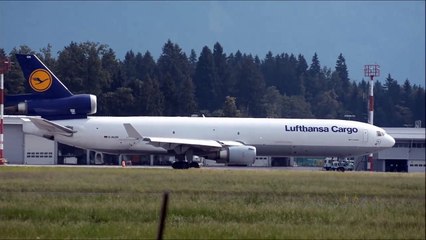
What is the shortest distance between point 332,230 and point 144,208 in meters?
4.87

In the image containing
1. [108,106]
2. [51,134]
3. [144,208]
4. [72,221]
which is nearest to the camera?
[72,221]

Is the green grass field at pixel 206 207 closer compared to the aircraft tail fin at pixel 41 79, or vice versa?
the green grass field at pixel 206 207

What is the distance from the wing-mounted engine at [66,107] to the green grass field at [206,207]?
69.8 ft

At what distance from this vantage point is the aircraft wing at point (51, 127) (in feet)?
149

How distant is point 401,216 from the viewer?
59.1ft

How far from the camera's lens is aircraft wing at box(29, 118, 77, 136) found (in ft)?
149

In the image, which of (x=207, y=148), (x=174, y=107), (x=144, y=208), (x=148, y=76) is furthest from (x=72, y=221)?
(x=148, y=76)

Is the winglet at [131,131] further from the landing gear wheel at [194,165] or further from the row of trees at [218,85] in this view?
the row of trees at [218,85]

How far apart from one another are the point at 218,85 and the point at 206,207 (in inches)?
1869

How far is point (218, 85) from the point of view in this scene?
66.8 metres

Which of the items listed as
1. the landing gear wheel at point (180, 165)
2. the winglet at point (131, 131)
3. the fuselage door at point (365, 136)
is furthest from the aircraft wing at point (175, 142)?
the fuselage door at point (365, 136)

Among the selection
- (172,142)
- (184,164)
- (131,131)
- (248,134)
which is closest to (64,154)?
(131,131)

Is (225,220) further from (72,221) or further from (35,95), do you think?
(35,95)

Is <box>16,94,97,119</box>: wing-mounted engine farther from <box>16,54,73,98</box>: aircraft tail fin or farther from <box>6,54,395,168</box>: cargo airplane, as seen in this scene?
<box>16,54,73,98</box>: aircraft tail fin
